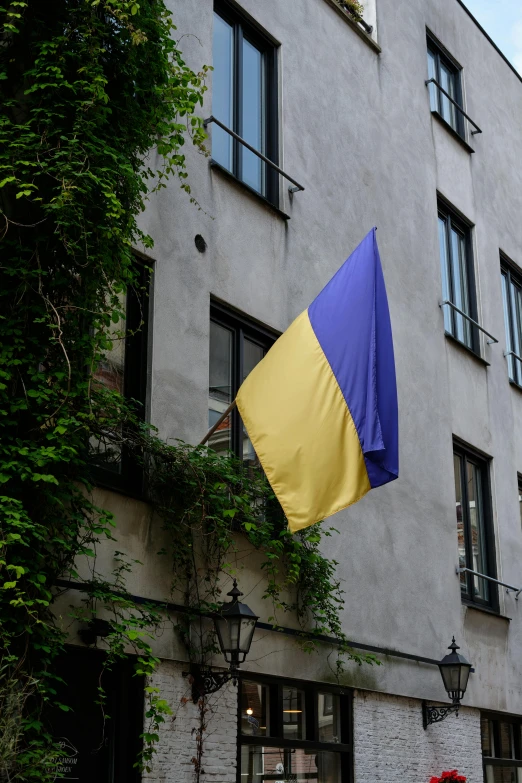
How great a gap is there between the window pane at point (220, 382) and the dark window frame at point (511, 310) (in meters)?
7.18

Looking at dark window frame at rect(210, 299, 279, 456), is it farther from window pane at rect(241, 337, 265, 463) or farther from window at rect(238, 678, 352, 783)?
window at rect(238, 678, 352, 783)

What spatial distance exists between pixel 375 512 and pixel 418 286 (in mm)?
3405

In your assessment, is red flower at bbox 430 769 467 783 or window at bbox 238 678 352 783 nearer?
window at bbox 238 678 352 783

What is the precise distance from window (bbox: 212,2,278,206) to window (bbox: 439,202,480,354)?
4128 millimetres

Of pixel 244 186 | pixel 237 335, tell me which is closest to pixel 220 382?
pixel 237 335

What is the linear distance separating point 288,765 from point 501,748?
504 centimetres

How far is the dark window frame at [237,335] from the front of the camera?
408 inches

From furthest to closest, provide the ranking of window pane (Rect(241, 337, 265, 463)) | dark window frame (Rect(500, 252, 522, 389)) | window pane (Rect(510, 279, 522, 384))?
window pane (Rect(510, 279, 522, 384)), dark window frame (Rect(500, 252, 522, 389)), window pane (Rect(241, 337, 265, 463))

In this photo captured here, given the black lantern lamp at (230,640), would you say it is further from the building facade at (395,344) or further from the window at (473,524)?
the window at (473,524)

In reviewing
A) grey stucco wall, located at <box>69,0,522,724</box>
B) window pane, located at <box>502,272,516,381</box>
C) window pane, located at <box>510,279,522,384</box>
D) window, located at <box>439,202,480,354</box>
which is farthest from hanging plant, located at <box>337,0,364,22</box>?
window pane, located at <box>510,279,522,384</box>

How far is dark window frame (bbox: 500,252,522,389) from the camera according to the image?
16.9 metres

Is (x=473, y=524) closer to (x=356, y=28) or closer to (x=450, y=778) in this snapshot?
(x=450, y=778)

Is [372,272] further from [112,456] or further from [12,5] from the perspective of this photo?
[12,5]

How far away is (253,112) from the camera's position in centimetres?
1186
